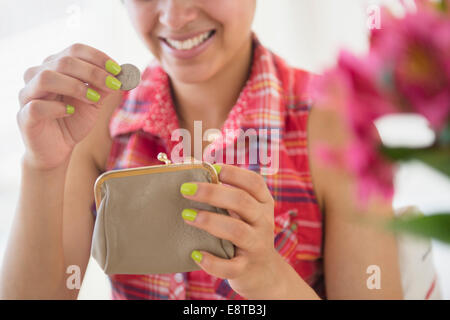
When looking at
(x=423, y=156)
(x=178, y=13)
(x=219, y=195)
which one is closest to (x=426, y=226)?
(x=423, y=156)

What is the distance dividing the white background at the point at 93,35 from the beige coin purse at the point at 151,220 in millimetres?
318

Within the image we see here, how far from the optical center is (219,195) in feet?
1.45

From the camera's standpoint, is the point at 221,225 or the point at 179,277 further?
the point at 179,277

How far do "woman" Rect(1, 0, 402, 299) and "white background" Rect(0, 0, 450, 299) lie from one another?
0.28 ft

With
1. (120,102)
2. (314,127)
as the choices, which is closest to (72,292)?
(120,102)

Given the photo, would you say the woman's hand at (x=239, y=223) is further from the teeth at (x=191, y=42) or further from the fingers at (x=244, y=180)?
the teeth at (x=191, y=42)

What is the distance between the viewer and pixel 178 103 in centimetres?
77

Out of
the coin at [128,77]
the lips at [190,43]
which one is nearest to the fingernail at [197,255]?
the coin at [128,77]

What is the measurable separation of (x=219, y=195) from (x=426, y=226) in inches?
10.6

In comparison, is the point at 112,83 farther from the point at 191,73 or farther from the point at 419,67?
the point at 419,67

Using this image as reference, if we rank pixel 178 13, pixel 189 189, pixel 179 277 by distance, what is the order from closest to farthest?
pixel 189 189, pixel 178 13, pixel 179 277

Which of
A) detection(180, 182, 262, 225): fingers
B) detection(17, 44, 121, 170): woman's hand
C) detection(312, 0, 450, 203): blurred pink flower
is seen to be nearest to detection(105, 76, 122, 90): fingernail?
detection(17, 44, 121, 170): woman's hand
